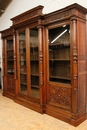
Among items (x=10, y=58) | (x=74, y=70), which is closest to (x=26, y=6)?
(x=10, y=58)

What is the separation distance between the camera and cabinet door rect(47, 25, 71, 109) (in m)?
2.69

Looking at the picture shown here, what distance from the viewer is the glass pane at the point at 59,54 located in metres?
2.74

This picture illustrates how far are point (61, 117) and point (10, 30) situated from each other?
2861mm

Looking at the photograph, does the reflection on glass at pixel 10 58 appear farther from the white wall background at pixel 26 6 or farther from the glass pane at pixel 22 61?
the white wall background at pixel 26 6

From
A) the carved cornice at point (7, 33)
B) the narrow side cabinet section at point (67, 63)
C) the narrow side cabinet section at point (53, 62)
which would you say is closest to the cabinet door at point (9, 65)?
the carved cornice at point (7, 33)

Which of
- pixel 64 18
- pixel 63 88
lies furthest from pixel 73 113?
pixel 64 18

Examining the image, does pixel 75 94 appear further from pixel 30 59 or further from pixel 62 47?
pixel 30 59

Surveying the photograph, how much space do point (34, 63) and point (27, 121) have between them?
135cm

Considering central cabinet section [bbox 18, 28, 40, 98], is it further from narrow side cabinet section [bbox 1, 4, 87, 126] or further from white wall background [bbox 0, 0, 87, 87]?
white wall background [bbox 0, 0, 87, 87]

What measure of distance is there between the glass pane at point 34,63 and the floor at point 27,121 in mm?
490

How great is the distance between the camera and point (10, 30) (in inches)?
158

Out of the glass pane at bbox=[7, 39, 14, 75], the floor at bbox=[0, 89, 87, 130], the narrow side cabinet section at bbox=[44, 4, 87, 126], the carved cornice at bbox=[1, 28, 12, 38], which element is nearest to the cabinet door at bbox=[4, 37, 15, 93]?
the glass pane at bbox=[7, 39, 14, 75]

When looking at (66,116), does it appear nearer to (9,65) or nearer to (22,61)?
(22,61)

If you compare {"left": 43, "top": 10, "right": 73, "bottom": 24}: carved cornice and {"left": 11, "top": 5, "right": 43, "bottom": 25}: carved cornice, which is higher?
{"left": 11, "top": 5, "right": 43, "bottom": 25}: carved cornice
